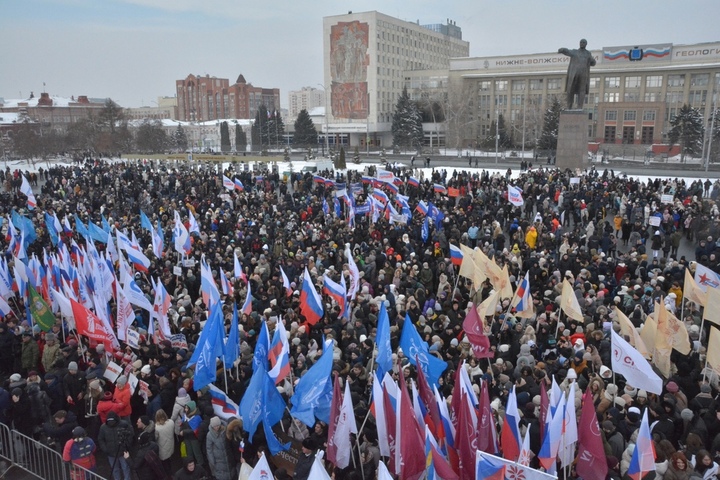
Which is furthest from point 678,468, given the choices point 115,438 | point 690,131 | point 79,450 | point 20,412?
point 690,131

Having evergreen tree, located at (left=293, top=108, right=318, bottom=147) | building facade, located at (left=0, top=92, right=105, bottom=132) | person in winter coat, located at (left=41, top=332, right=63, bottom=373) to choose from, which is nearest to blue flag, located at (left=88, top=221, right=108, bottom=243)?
person in winter coat, located at (left=41, top=332, right=63, bottom=373)

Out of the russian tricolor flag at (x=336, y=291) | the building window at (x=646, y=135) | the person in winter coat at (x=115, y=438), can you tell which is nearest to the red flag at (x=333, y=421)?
the person in winter coat at (x=115, y=438)

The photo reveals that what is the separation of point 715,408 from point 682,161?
44.9m

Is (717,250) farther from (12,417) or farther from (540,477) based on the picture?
(12,417)

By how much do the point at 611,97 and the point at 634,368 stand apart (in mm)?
69915

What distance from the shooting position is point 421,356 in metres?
7.85

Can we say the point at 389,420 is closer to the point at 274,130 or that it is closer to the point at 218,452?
the point at 218,452

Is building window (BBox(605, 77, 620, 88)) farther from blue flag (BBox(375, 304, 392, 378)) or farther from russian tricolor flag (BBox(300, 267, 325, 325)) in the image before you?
blue flag (BBox(375, 304, 392, 378))

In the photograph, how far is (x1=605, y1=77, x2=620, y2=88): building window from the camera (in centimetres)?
6906

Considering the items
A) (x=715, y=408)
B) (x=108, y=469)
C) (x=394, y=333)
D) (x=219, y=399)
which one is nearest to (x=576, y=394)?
(x=715, y=408)

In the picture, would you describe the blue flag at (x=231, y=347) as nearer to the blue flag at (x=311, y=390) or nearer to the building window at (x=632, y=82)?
the blue flag at (x=311, y=390)

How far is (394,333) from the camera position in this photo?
1004cm

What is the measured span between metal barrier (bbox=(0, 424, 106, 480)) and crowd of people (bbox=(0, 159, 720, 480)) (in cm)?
22

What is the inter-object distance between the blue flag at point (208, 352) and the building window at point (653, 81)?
70.7 meters
